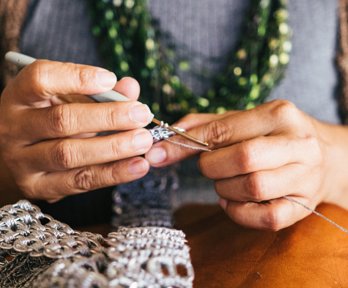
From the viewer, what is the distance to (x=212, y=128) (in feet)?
2.29

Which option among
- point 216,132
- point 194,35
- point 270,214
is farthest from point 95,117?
point 194,35

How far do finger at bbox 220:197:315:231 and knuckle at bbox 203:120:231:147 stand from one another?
0.34 ft

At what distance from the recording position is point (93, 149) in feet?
2.19

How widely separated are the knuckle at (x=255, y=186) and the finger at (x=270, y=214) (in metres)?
0.02

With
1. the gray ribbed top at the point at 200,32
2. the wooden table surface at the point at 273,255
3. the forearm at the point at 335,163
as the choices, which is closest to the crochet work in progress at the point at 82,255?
the wooden table surface at the point at 273,255

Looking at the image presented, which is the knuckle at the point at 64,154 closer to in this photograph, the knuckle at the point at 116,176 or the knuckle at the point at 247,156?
the knuckle at the point at 116,176

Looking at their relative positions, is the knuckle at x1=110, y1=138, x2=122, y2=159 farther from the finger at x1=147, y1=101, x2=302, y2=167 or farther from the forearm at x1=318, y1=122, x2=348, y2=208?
the forearm at x1=318, y1=122, x2=348, y2=208

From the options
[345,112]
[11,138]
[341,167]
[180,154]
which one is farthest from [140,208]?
[345,112]

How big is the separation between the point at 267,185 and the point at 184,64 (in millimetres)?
397

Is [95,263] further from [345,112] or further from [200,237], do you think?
[345,112]

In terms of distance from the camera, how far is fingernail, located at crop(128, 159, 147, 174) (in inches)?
27.2

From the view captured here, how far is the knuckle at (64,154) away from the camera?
2.22 ft

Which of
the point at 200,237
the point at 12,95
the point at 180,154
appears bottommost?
the point at 200,237

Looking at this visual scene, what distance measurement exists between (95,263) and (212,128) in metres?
0.31
